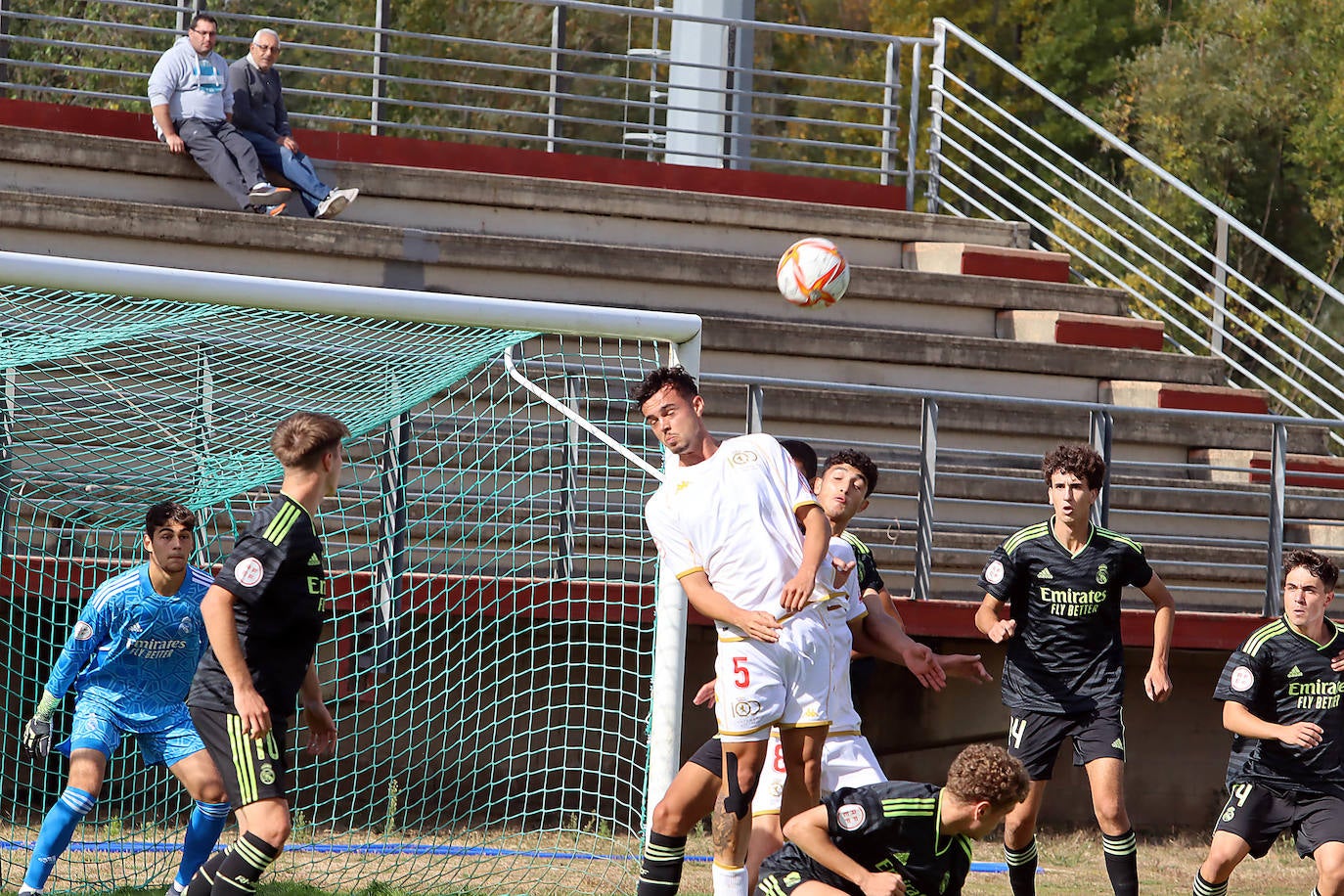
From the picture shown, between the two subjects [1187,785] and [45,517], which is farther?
[1187,785]

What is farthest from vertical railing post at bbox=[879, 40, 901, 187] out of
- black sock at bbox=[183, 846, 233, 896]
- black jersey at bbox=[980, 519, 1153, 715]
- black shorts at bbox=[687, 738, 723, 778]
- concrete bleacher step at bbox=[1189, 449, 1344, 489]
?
black sock at bbox=[183, 846, 233, 896]

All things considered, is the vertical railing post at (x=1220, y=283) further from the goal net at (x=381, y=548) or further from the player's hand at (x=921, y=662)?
the player's hand at (x=921, y=662)

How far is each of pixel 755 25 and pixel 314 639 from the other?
988 centimetres

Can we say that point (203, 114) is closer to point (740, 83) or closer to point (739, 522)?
point (740, 83)

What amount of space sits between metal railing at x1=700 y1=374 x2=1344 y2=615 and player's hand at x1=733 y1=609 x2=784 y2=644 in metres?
4.06

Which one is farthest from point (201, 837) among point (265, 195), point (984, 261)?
point (984, 261)

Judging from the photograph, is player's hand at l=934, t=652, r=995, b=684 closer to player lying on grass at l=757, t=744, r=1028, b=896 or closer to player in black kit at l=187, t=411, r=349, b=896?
player lying on grass at l=757, t=744, r=1028, b=896

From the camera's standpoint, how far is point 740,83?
48.9 ft

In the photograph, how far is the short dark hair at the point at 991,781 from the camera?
4.72 meters

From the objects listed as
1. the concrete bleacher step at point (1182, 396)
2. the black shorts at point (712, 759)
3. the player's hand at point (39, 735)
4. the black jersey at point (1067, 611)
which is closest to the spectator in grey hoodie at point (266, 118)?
the player's hand at point (39, 735)

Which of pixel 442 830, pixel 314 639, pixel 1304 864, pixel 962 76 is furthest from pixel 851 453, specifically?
pixel 962 76

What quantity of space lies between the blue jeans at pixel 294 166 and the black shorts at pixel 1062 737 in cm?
694

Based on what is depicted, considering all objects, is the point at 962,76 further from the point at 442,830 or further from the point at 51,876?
the point at 51,876

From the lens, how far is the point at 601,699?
9.05 metres
